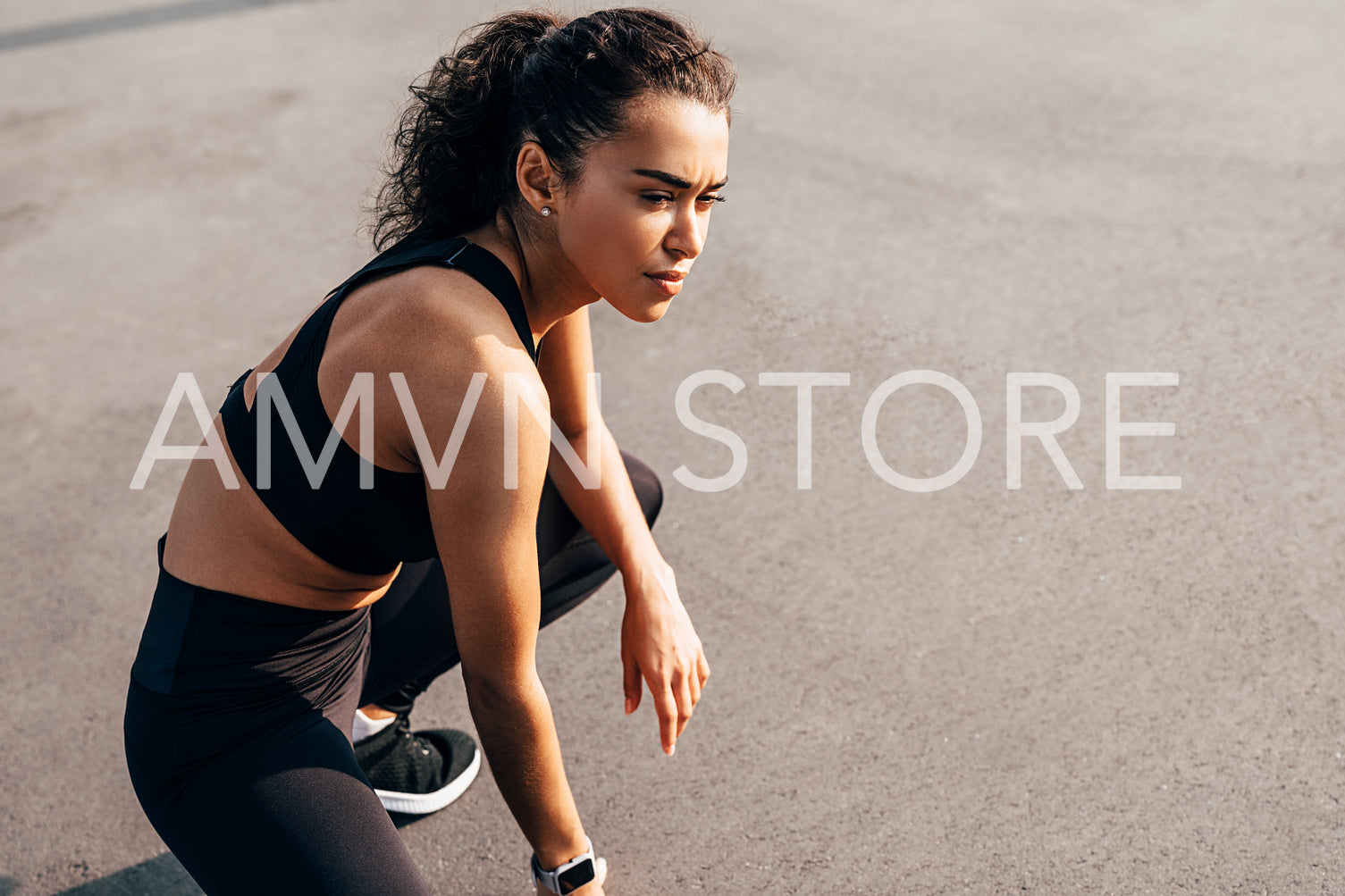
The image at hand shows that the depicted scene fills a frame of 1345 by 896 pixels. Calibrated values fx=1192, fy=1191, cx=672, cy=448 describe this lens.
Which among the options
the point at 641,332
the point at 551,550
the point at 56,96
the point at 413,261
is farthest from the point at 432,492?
the point at 56,96

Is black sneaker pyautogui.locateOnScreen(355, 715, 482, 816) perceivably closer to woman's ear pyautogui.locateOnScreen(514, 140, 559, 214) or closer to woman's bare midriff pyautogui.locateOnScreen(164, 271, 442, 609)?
woman's bare midriff pyautogui.locateOnScreen(164, 271, 442, 609)

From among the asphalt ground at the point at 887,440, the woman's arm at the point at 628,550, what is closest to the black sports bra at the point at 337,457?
the woman's arm at the point at 628,550

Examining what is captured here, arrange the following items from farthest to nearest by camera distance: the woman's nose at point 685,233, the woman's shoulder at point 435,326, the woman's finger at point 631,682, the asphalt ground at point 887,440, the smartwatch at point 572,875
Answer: the asphalt ground at point 887,440 < the woman's finger at point 631,682 < the smartwatch at point 572,875 < the woman's nose at point 685,233 < the woman's shoulder at point 435,326

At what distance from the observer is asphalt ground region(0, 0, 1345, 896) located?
2.22m

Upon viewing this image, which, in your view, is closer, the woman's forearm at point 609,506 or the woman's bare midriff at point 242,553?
the woman's bare midriff at point 242,553

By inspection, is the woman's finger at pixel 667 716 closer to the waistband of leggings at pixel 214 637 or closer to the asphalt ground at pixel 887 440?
the asphalt ground at pixel 887 440

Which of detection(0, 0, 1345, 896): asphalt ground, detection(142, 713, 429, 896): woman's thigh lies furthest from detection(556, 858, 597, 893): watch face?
detection(0, 0, 1345, 896): asphalt ground

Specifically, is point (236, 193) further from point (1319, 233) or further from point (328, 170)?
point (1319, 233)

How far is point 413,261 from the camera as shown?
61.9 inches

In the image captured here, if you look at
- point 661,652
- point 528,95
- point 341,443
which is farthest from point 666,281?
point 661,652

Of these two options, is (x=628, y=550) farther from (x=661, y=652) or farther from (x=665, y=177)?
(x=665, y=177)

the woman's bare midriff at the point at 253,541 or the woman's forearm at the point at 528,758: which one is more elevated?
the woman's bare midriff at the point at 253,541

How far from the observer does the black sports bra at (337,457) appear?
5.19ft

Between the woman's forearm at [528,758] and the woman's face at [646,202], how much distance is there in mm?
537
